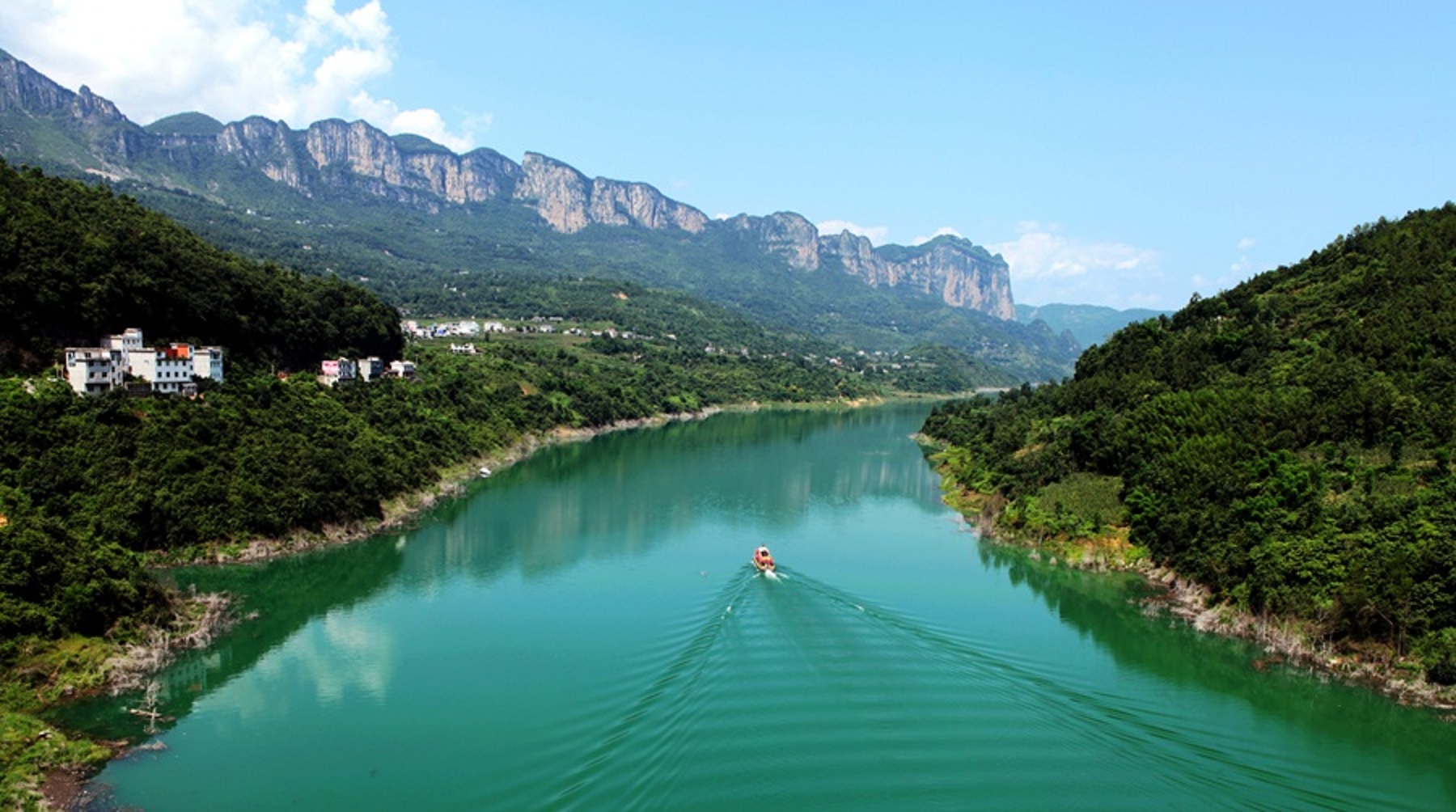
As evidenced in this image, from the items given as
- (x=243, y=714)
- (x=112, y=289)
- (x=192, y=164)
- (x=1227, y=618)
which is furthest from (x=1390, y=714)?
(x=192, y=164)

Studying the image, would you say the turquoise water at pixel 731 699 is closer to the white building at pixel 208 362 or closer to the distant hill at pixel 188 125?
the white building at pixel 208 362

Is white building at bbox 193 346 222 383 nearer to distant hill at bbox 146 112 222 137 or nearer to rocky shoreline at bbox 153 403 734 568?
rocky shoreline at bbox 153 403 734 568

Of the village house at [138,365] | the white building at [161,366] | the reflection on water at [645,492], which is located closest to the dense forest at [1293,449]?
the reflection on water at [645,492]

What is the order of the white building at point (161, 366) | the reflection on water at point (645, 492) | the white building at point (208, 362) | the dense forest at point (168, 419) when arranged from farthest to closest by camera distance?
the white building at point (208, 362) → the reflection on water at point (645, 492) → the white building at point (161, 366) → the dense forest at point (168, 419)

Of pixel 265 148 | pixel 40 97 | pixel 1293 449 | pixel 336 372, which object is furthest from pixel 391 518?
pixel 265 148

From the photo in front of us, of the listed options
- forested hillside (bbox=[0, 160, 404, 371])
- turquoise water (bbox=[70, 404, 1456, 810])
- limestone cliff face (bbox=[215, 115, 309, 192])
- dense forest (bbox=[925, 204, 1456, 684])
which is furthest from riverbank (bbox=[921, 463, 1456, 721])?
limestone cliff face (bbox=[215, 115, 309, 192])

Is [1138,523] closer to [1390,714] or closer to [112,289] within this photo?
[1390,714]
